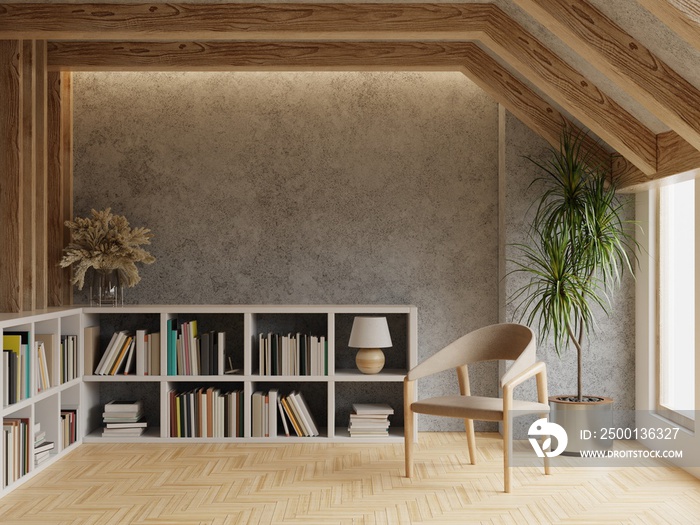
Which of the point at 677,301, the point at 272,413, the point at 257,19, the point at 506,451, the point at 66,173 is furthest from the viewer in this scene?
the point at 66,173

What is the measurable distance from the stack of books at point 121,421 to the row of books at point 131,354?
0.82ft

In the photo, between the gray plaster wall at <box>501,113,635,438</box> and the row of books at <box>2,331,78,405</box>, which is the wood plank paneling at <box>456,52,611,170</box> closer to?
the gray plaster wall at <box>501,113,635,438</box>

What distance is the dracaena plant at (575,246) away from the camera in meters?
4.97

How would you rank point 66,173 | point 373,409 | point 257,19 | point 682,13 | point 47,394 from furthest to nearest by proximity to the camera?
1. point 66,173
2. point 373,409
3. point 47,394
4. point 257,19
5. point 682,13

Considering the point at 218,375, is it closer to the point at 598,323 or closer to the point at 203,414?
the point at 203,414

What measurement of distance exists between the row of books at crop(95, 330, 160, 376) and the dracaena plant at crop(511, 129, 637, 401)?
2.51 metres

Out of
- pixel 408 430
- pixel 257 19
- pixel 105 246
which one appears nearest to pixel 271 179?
pixel 105 246

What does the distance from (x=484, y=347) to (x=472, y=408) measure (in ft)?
2.50

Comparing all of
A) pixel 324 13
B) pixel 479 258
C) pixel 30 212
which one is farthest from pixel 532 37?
pixel 30 212

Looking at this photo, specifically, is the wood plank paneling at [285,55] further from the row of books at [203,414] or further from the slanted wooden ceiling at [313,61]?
the row of books at [203,414]

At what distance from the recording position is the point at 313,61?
5188mm

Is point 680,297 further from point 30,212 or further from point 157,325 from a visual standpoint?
point 30,212

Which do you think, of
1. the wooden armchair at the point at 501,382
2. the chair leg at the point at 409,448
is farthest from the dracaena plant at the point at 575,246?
the chair leg at the point at 409,448

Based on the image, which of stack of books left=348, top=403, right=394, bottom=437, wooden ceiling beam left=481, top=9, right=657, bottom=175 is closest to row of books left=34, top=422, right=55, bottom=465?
stack of books left=348, top=403, right=394, bottom=437
